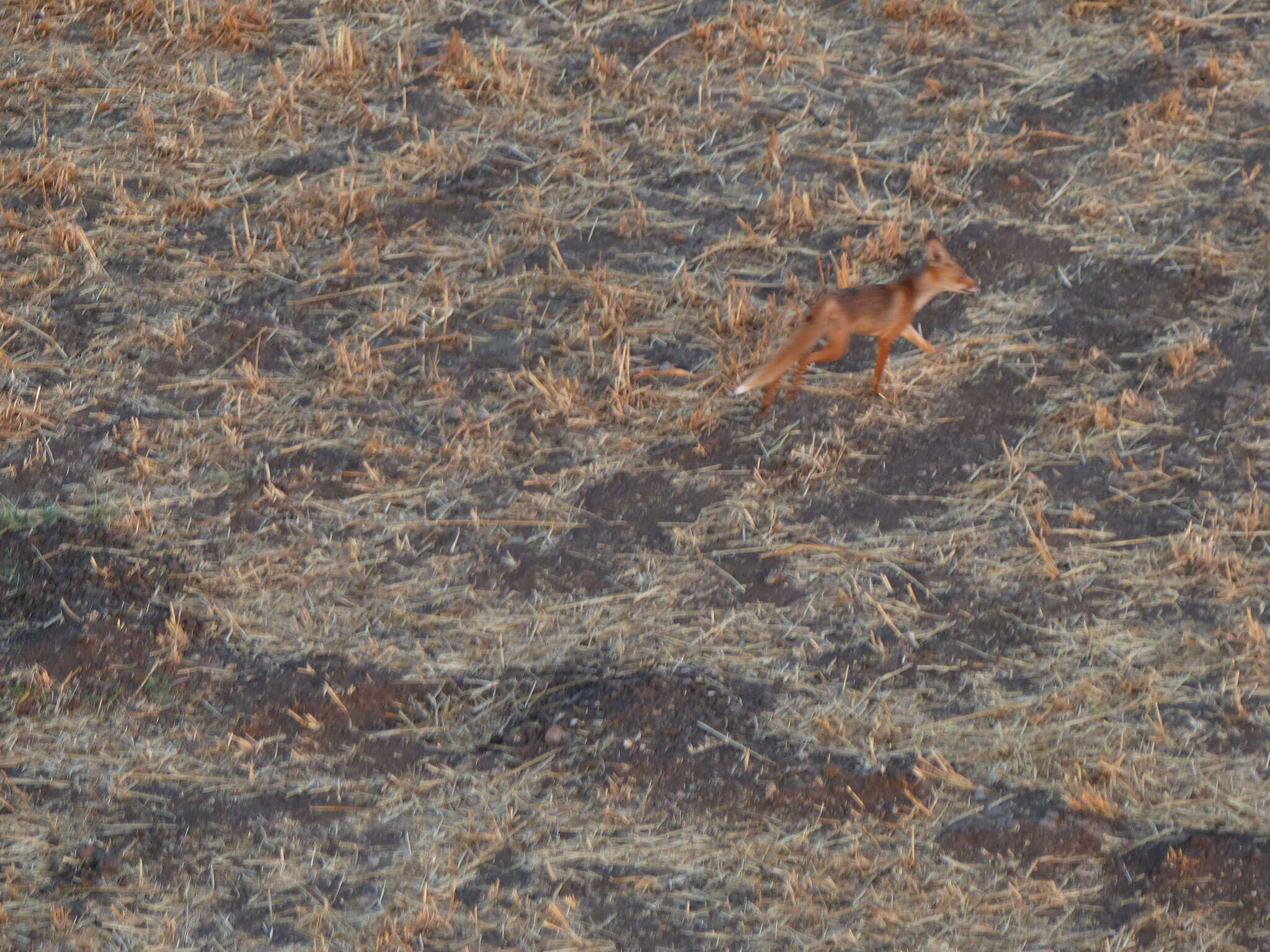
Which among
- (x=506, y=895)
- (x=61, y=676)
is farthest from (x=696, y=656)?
(x=61, y=676)

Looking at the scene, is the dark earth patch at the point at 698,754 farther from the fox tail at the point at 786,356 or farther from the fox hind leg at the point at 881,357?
the fox hind leg at the point at 881,357

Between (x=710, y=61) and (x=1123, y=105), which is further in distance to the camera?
(x=710, y=61)

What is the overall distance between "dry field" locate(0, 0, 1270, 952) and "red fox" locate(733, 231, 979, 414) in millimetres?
263

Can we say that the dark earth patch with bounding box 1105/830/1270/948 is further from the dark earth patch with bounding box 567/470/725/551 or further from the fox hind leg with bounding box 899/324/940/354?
the fox hind leg with bounding box 899/324/940/354

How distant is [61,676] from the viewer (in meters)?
4.82

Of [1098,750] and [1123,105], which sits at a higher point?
[1123,105]

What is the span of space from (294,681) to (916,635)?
1934mm

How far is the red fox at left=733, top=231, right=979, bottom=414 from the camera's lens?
5250mm

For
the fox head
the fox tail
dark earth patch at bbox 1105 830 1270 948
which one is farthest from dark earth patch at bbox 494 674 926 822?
the fox head

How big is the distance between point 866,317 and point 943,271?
37cm

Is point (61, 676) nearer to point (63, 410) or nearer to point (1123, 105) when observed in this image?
point (63, 410)

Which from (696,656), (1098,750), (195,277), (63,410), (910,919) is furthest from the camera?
(195,277)

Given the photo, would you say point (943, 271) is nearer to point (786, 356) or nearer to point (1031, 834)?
point (786, 356)

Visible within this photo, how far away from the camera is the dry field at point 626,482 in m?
4.11
